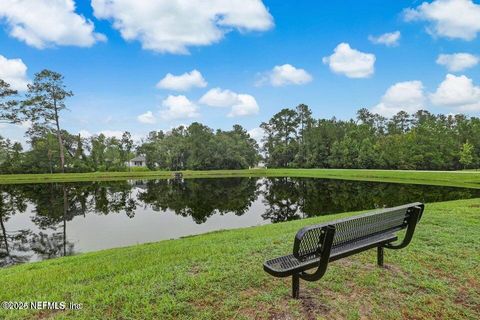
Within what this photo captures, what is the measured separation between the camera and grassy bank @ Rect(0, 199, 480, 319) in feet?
11.4

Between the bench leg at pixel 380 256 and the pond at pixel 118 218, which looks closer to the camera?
the bench leg at pixel 380 256

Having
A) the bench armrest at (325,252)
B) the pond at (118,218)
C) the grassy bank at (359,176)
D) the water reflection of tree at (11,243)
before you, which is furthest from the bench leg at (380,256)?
the grassy bank at (359,176)

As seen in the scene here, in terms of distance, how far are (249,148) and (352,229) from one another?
68.5 metres

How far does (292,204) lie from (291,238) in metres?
12.8

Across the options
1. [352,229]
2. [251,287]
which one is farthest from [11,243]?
[352,229]

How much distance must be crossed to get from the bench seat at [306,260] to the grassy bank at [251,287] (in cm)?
45

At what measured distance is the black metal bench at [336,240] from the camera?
11.5ft

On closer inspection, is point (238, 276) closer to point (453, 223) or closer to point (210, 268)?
point (210, 268)

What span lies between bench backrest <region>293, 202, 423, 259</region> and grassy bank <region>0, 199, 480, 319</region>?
2.19 feet

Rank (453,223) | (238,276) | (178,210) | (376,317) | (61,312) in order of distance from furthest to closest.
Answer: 1. (178,210)
2. (453,223)
3. (238,276)
4. (61,312)
5. (376,317)

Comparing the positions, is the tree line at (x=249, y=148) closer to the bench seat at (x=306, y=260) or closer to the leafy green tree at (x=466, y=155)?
the leafy green tree at (x=466, y=155)

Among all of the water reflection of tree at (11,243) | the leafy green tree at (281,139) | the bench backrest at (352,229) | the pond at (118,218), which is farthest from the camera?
the leafy green tree at (281,139)

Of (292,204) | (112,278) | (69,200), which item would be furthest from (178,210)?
(112,278)

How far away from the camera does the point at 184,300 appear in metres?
3.74
